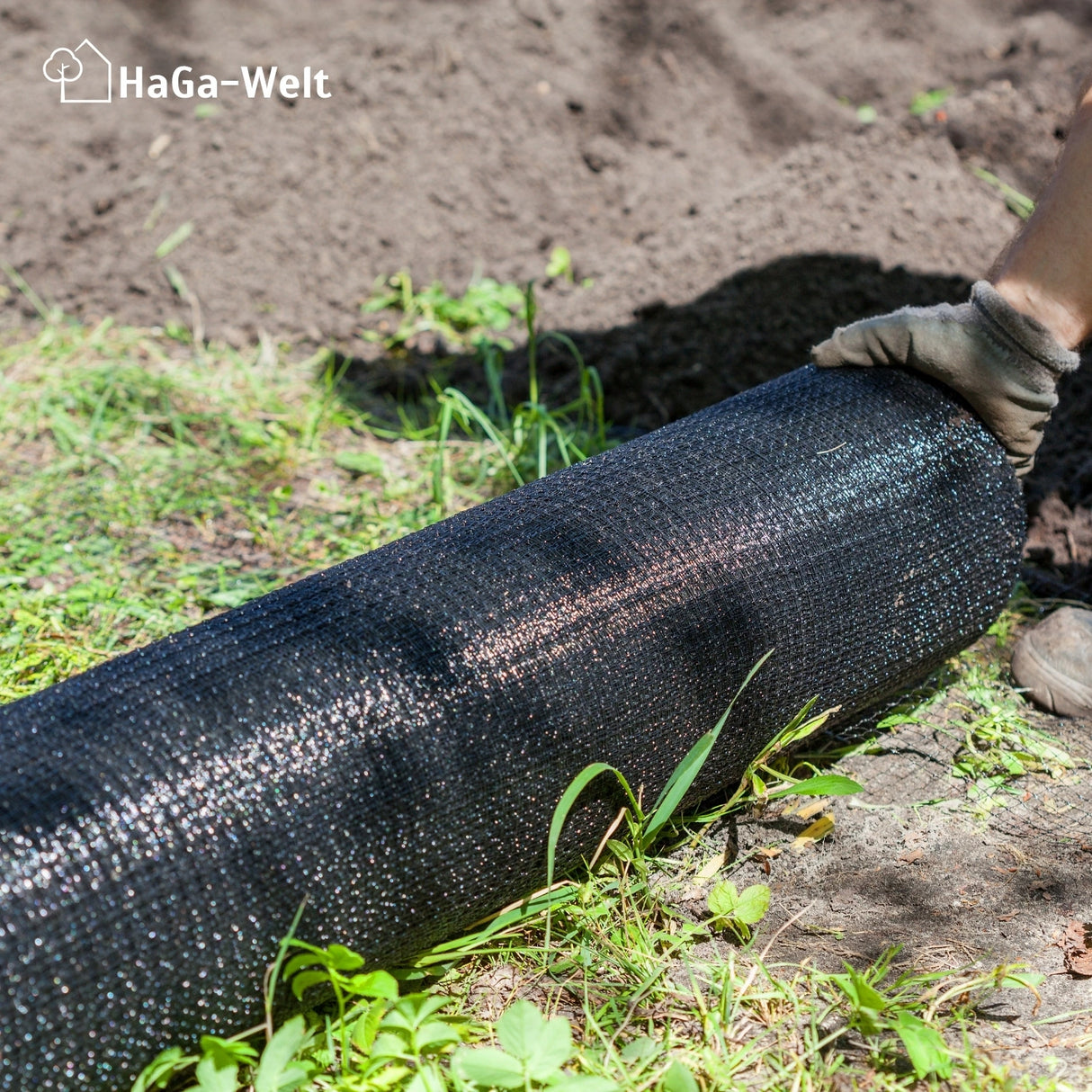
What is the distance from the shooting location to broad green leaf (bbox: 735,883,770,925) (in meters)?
1.56

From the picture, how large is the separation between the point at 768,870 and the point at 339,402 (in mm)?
2013

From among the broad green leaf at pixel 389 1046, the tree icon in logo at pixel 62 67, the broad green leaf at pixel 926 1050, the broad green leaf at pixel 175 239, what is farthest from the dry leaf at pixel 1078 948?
the tree icon in logo at pixel 62 67

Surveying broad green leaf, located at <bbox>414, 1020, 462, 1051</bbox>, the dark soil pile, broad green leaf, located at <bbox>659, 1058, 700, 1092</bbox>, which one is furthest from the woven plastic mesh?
the dark soil pile

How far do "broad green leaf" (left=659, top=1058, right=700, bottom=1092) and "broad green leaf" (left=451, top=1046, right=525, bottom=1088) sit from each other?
188 millimetres

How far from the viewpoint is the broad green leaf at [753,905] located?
5.12 ft

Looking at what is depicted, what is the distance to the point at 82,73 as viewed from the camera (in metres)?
4.52

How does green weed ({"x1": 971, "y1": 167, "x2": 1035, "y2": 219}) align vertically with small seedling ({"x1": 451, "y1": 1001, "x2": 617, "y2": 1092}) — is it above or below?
above

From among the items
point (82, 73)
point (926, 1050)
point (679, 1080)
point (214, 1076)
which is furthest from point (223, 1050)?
point (82, 73)

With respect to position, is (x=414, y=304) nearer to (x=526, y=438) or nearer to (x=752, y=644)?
(x=526, y=438)

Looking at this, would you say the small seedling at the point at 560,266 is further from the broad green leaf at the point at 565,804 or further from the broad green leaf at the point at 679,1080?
the broad green leaf at the point at 679,1080

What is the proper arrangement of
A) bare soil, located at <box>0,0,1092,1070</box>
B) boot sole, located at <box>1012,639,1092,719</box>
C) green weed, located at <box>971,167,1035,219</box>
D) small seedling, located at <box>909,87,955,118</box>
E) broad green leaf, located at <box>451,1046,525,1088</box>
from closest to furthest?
broad green leaf, located at <box>451,1046,525,1088</box> → boot sole, located at <box>1012,639,1092,719</box> → bare soil, located at <box>0,0,1092,1070</box> → green weed, located at <box>971,167,1035,219</box> → small seedling, located at <box>909,87,955,118</box>

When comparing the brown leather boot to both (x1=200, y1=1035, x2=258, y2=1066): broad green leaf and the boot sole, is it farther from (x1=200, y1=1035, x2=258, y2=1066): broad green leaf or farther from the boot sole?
(x1=200, y1=1035, x2=258, y2=1066): broad green leaf

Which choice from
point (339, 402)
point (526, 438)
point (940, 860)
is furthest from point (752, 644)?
point (339, 402)

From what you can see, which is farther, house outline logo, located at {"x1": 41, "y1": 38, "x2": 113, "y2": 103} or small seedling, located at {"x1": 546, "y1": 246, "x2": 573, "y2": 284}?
house outline logo, located at {"x1": 41, "y1": 38, "x2": 113, "y2": 103}
